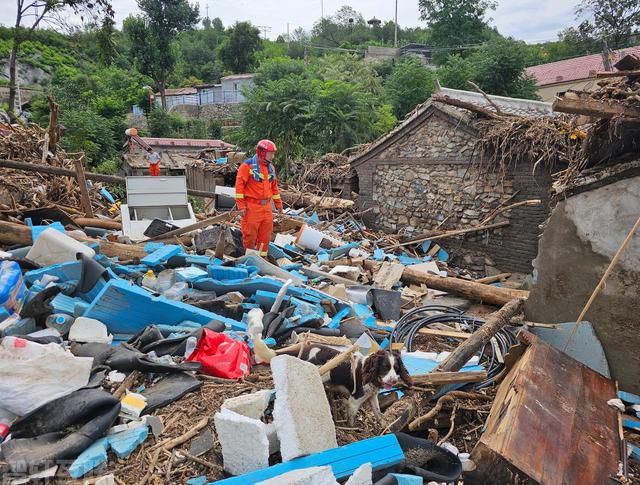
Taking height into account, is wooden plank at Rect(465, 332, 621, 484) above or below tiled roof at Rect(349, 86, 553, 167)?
below

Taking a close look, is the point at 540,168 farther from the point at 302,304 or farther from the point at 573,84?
the point at 573,84

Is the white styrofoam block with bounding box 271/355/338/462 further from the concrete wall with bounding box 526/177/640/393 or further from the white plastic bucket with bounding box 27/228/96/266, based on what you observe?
the white plastic bucket with bounding box 27/228/96/266

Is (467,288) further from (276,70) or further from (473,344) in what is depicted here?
(276,70)

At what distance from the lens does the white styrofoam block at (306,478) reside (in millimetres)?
1937

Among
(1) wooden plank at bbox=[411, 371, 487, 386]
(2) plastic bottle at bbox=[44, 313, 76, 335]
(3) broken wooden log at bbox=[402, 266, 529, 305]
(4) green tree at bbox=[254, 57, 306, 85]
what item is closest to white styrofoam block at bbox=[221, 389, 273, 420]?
(1) wooden plank at bbox=[411, 371, 487, 386]

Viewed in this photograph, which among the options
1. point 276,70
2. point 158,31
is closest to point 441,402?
point 276,70

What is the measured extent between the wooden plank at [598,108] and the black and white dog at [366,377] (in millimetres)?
2447

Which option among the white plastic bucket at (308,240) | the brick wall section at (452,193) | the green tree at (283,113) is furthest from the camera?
the green tree at (283,113)

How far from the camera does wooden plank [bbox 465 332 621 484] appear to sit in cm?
232

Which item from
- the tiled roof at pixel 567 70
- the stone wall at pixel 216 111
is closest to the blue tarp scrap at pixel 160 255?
the tiled roof at pixel 567 70

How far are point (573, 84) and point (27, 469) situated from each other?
95.8 ft

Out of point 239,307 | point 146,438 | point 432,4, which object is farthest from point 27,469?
point 432,4

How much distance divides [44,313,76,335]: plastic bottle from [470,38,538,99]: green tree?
21.8m

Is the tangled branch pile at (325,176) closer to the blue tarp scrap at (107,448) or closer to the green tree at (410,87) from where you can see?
the green tree at (410,87)
